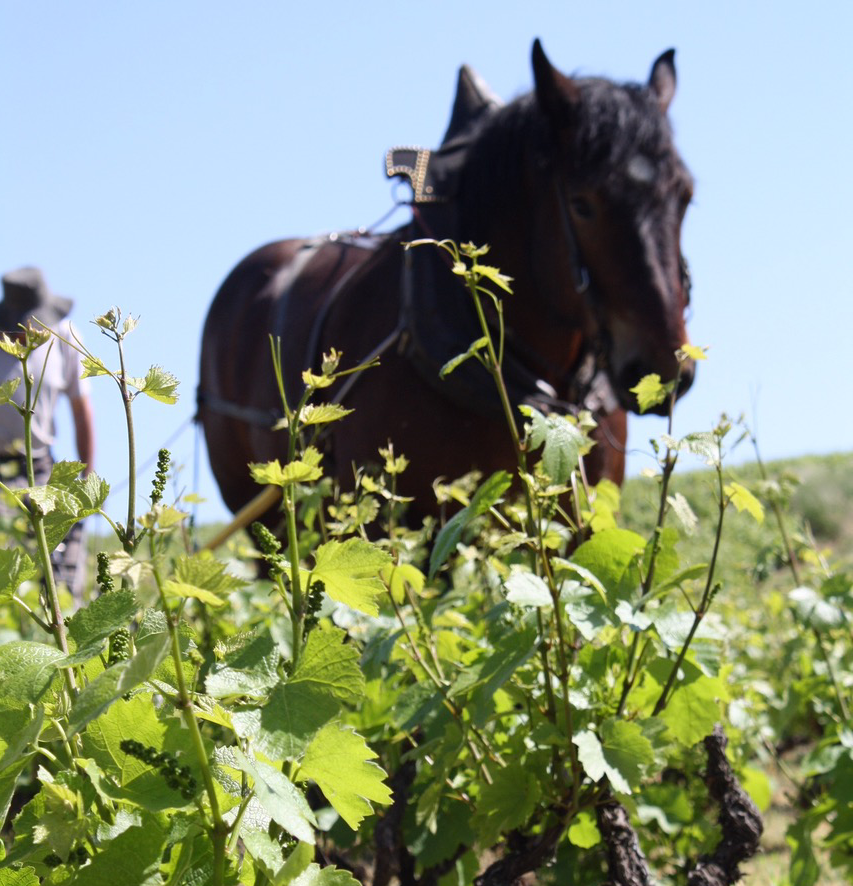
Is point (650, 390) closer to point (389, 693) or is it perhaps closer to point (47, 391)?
point (389, 693)

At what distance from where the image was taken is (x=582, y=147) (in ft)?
10.4

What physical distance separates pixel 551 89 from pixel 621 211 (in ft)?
1.59

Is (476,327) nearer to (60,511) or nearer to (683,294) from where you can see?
(683,294)

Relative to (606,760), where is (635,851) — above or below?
below

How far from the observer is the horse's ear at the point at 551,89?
3.28 m

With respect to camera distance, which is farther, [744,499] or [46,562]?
[744,499]

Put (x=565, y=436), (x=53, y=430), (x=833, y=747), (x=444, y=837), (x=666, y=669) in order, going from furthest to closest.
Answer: (x=53, y=430) → (x=833, y=747) → (x=444, y=837) → (x=666, y=669) → (x=565, y=436)

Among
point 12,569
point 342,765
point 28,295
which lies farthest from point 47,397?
point 342,765

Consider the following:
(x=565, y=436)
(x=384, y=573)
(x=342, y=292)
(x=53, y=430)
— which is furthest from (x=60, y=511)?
(x=53, y=430)

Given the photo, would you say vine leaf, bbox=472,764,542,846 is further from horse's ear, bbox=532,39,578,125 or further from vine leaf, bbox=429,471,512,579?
horse's ear, bbox=532,39,578,125

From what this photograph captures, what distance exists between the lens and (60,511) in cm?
87

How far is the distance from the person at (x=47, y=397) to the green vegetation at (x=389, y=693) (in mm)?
2473

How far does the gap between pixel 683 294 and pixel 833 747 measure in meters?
1.29

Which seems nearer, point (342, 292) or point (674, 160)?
point (674, 160)
